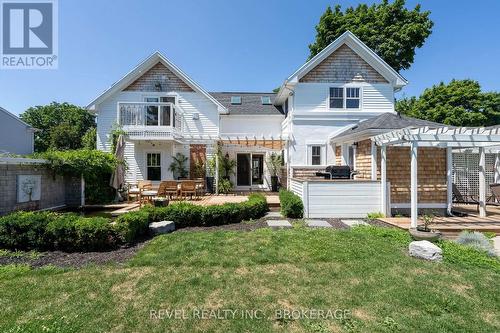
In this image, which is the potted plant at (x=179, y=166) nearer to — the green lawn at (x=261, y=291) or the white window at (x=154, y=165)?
the white window at (x=154, y=165)

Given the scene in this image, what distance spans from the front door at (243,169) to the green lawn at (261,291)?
11827 millimetres

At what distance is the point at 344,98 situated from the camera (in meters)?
14.5

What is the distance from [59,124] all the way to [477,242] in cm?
5549

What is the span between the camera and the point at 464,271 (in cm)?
464

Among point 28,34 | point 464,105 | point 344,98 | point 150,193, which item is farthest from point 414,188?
point 464,105

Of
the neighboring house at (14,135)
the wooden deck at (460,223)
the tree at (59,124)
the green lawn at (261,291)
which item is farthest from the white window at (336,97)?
the tree at (59,124)

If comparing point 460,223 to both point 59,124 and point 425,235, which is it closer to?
point 425,235

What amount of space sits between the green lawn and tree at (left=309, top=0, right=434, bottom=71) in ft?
79.2

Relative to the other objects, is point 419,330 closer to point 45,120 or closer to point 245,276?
point 245,276

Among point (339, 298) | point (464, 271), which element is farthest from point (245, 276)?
point (464, 271)

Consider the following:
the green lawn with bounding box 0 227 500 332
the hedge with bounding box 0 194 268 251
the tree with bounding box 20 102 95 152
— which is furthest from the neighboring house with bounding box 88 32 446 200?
the tree with bounding box 20 102 95 152

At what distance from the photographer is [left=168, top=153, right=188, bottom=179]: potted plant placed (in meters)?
15.7

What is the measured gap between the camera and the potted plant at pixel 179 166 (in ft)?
51.4

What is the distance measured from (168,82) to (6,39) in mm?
7637
